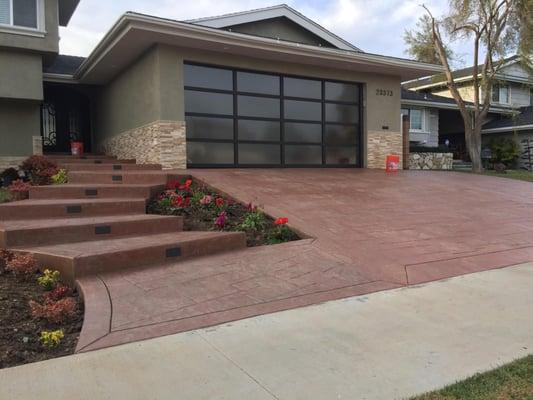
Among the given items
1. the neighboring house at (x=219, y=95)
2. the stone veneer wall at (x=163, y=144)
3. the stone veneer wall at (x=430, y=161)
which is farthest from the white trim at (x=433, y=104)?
the stone veneer wall at (x=163, y=144)

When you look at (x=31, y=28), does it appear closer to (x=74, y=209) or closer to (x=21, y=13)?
(x=21, y=13)

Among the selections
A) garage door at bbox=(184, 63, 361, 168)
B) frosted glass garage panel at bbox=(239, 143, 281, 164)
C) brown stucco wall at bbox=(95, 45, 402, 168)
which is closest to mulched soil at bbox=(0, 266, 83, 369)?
brown stucco wall at bbox=(95, 45, 402, 168)

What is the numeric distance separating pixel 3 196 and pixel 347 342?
6874mm

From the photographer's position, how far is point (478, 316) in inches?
169

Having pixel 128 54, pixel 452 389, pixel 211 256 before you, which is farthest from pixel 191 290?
pixel 128 54

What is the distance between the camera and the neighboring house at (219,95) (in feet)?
39.8

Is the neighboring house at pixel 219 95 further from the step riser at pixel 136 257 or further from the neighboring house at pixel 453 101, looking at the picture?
the neighboring house at pixel 453 101

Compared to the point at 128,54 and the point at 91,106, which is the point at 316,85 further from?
the point at 91,106

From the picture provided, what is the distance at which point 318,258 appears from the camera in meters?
5.93

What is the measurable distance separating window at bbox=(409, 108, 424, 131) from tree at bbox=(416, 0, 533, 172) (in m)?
3.71

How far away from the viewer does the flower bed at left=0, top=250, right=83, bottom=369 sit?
347cm

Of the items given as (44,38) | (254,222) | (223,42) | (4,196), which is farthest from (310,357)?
(44,38)

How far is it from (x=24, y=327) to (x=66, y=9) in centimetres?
1484

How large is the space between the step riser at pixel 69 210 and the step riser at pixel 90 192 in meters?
0.78
